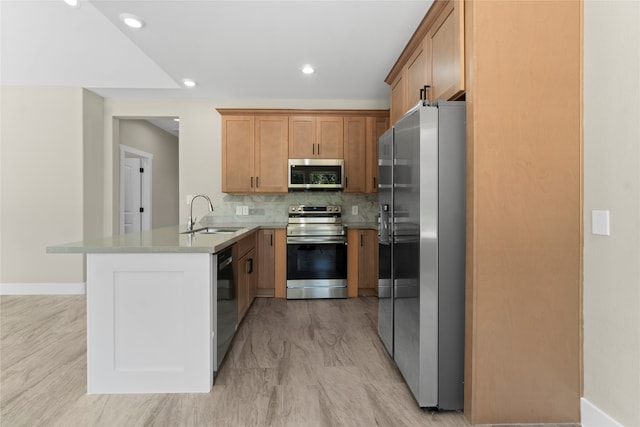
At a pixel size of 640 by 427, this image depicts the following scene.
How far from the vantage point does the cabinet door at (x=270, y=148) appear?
4.36 metres

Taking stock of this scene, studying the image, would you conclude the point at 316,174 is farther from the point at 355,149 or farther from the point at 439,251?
the point at 439,251

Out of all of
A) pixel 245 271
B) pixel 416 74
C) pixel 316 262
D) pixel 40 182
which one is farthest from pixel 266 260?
pixel 40 182

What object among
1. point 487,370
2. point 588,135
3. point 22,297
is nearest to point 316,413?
point 487,370

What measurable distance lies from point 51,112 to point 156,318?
3.55 meters

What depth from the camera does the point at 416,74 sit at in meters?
2.63

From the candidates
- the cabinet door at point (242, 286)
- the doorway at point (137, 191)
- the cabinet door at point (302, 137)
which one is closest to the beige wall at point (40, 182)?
the doorway at point (137, 191)

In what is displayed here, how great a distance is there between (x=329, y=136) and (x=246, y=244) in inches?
72.8

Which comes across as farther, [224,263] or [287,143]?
[287,143]

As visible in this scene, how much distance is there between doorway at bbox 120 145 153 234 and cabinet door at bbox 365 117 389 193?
11.8ft

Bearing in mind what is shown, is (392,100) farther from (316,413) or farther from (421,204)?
(316,413)

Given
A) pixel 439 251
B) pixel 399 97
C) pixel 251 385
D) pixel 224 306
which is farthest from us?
pixel 399 97

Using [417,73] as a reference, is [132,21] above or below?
above

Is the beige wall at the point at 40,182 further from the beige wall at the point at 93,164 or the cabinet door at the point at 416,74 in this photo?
the cabinet door at the point at 416,74

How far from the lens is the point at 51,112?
13.4 ft
